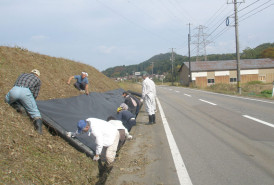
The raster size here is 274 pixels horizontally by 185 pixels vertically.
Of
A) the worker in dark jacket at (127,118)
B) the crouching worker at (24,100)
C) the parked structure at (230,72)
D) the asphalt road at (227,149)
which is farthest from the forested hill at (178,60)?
the crouching worker at (24,100)

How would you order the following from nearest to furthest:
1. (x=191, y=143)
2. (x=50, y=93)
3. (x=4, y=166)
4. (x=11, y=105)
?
(x=4, y=166)
(x=11, y=105)
(x=191, y=143)
(x=50, y=93)

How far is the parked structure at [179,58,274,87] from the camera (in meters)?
56.1

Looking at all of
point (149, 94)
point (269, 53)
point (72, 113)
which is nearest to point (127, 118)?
point (72, 113)

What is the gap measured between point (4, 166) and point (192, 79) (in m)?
56.0

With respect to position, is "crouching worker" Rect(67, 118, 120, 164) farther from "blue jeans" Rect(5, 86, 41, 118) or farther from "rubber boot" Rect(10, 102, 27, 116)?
"rubber boot" Rect(10, 102, 27, 116)

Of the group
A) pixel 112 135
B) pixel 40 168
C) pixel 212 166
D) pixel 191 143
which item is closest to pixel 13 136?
pixel 40 168

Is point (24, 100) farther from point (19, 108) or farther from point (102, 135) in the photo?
point (102, 135)

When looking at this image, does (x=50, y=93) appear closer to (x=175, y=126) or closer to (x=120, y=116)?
(x=120, y=116)

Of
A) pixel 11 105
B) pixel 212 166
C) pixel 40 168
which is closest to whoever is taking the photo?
pixel 40 168

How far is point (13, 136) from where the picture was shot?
174 inches

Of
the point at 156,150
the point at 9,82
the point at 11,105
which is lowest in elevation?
the point at 156,150

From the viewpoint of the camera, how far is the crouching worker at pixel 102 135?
4523 mm

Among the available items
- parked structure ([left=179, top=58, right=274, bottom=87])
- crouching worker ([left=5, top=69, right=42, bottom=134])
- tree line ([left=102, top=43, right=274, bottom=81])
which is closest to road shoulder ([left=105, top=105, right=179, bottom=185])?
crouching worker ([left=5, top=69, right=42, bottom=134])

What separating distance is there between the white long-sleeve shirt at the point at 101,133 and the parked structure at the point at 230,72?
176 ft
